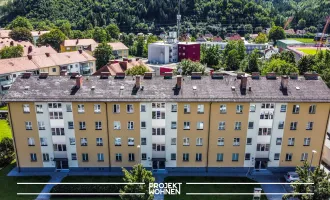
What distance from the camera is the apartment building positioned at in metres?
36.8

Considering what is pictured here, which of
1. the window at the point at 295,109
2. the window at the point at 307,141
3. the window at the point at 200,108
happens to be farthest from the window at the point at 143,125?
the window at the point at 307,141

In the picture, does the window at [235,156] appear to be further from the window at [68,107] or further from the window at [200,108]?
the window at [68,107]

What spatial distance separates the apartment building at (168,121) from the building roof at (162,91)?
126mm

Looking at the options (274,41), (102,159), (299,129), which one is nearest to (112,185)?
(102,159)

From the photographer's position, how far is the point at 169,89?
37812 mm

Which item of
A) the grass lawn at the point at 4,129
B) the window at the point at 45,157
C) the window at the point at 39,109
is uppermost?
the window at the point at 39,109

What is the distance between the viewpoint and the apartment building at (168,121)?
3678cm

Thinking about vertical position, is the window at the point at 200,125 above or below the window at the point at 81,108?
below

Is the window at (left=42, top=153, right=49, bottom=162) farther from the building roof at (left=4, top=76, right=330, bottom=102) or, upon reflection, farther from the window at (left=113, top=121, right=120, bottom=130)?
the window at (left=113, top=121, right=120, bottom=130)

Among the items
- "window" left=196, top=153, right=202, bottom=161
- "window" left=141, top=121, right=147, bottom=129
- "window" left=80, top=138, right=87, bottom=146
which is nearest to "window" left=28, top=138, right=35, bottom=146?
"window" left=80, top=138, right=87, bottom=146

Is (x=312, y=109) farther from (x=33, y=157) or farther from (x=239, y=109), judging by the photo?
(x=33, y=157)

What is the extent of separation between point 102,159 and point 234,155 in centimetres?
1782

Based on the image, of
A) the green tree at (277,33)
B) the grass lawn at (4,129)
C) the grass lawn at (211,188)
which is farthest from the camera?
the green tree at (277,33)

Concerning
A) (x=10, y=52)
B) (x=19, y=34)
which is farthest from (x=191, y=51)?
(x=19, y=34)
